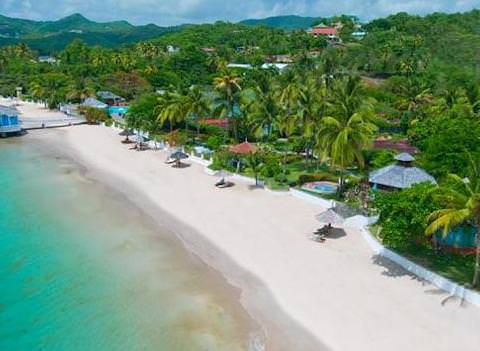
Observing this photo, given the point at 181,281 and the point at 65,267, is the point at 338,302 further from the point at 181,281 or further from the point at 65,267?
the point at 65,267

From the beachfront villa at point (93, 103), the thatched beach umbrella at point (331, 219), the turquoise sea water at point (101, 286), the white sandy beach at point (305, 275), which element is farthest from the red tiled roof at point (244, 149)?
the beachfront villa at point (93, 103)

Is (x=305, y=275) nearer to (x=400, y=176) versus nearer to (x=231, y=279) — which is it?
(x=231, y=279)

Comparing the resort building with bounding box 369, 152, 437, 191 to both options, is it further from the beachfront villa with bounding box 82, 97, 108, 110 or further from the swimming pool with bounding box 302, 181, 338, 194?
the beachfront villa with bounding box 82, 97, 108, 110

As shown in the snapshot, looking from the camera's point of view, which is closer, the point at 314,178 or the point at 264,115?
the point at 314,178

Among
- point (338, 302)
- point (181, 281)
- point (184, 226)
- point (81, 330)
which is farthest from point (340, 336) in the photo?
point (184, 226)

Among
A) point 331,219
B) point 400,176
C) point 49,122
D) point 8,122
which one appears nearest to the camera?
point 331,219

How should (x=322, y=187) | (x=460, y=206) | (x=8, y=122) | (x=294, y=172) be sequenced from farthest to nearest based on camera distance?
(x=8, y=122) < (x=294, y=172) < (x=322, y=187) < (x=460, y=206)

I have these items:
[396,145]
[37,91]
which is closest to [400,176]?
[396,145]
